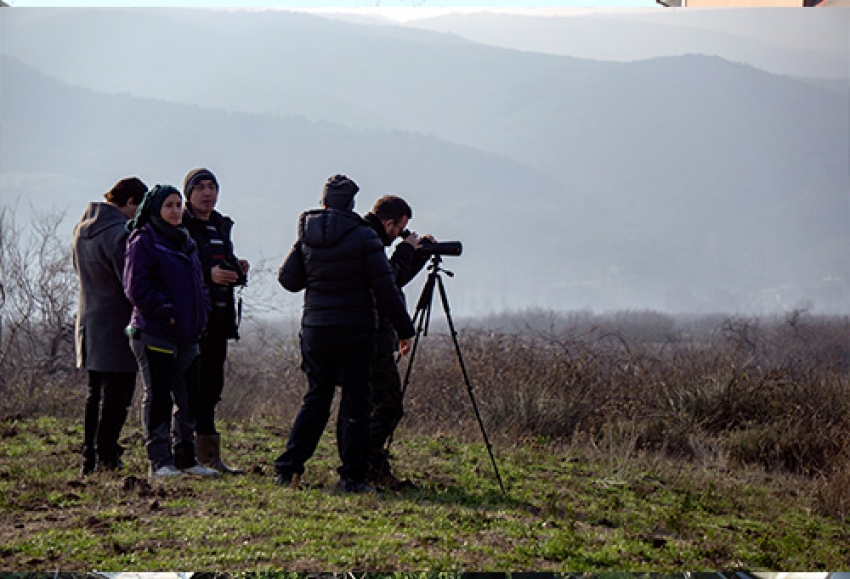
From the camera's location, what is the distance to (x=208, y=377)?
242 inches

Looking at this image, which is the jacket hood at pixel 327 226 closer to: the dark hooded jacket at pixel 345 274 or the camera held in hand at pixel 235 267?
the dark hooded jacket at pixel 345 274

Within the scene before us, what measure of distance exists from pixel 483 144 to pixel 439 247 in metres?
5.34

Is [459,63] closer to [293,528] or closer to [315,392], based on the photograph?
[315,392]

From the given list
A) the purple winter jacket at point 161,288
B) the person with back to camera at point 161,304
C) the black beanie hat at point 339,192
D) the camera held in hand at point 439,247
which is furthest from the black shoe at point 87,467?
the camera held in hand at point 439,247

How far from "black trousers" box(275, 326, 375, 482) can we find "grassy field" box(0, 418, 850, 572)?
0.63ft

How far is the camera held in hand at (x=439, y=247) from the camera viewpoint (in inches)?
233

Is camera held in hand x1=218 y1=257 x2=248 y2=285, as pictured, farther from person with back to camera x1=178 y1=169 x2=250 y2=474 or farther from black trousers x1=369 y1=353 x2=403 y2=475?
black trousers x1=369 y1=353 x2=403 y2=475

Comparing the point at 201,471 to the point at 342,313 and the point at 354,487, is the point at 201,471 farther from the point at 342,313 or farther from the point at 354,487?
the point at 342,313

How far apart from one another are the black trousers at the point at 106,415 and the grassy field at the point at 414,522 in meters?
0.17

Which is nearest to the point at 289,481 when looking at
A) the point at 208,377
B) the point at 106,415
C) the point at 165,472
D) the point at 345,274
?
the point at 165,472

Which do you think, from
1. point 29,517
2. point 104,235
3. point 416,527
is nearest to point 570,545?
point 416,527

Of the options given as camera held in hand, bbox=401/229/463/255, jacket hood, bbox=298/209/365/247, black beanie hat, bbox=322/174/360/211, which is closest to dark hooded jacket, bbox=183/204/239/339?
jacket hood, bbox=298/209/365/247

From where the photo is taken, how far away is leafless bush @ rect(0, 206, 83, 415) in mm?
8836

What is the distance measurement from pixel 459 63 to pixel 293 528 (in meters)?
6.08
